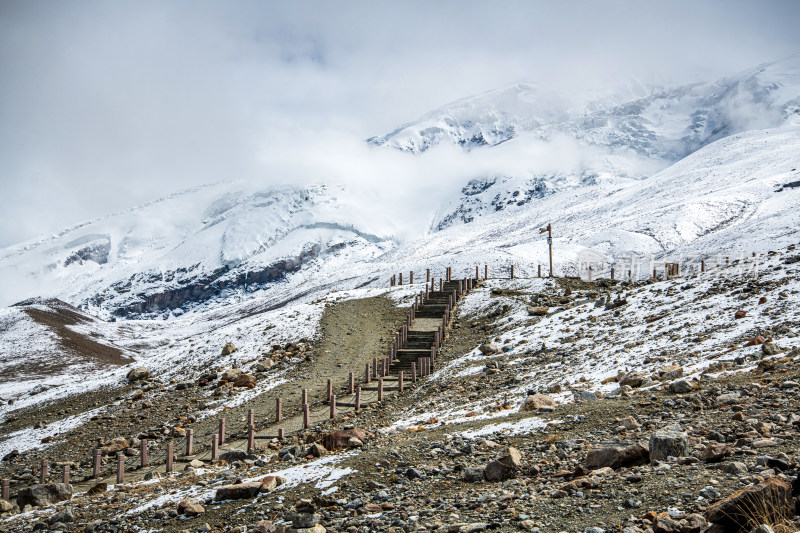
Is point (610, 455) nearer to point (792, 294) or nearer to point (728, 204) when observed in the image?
point (792, 294)

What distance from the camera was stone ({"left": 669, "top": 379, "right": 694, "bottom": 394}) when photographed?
16219 mm

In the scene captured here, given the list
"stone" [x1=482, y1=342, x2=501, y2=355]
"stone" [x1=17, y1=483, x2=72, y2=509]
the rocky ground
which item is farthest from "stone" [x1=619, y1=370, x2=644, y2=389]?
"stone" [x1=17, y1=483, x2=72, y2=509]

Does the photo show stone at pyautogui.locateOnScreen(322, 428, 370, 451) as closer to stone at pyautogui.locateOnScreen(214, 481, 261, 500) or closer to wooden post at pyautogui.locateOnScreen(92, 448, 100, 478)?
stone at pyautogui.locateOnScreen(214, 481, 261, 500)

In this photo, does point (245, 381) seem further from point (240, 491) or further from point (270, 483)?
point (270, 483)

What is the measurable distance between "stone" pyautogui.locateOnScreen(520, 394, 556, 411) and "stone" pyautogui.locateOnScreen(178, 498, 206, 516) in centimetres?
905

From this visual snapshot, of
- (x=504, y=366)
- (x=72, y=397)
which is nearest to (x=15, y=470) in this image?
(x=72, y=397)

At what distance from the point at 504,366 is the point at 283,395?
36.8ft

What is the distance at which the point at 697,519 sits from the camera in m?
8.20

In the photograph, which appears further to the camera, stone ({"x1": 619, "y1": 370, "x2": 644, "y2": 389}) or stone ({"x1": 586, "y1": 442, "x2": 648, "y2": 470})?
stone ({"x1": 619, "y1": 370, "x2": 644, "y2": 389})

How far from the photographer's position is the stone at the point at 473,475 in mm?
12703

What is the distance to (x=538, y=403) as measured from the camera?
18312mm

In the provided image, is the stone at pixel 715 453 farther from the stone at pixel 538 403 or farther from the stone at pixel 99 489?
the stone at pixel 99 489

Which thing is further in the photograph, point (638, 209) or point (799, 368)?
point (638, 209)

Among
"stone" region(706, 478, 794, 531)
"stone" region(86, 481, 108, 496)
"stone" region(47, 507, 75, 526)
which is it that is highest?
"stone" region(706, 478, 794, 531)
